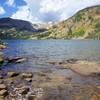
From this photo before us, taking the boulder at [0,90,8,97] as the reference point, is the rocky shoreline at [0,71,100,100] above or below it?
below

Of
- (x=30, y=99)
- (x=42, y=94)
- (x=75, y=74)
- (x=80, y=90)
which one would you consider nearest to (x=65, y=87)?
(x=80, y=90)

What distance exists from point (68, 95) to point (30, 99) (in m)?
5.11

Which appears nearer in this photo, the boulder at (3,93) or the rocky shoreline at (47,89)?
the rocky shoreline at (47,89)

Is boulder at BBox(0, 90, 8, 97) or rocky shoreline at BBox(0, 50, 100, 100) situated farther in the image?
boulder at BBox(0, 90, 8, 97)

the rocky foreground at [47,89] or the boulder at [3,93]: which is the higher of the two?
the boulder at [3,93]

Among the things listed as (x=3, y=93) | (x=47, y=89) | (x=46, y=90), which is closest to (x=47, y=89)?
(x=47, y=89)

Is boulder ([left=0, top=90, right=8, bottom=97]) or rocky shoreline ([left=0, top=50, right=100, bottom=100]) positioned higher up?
boulder ([left=0, top=90, right=8, bottom=97])

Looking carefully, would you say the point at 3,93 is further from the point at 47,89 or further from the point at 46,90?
the point at 47,89

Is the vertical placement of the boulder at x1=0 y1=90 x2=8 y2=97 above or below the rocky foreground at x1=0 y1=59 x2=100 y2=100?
above

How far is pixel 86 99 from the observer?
29.9 m

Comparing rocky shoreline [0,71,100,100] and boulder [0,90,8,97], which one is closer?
rocky shoreline [0,71,100,100]

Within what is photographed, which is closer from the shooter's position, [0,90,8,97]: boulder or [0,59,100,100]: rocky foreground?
[0,59,100,100]: rocky foreground

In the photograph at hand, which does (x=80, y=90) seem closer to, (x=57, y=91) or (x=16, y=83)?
(x=57, y=91)

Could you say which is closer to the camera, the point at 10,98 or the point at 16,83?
the point at 10,98
